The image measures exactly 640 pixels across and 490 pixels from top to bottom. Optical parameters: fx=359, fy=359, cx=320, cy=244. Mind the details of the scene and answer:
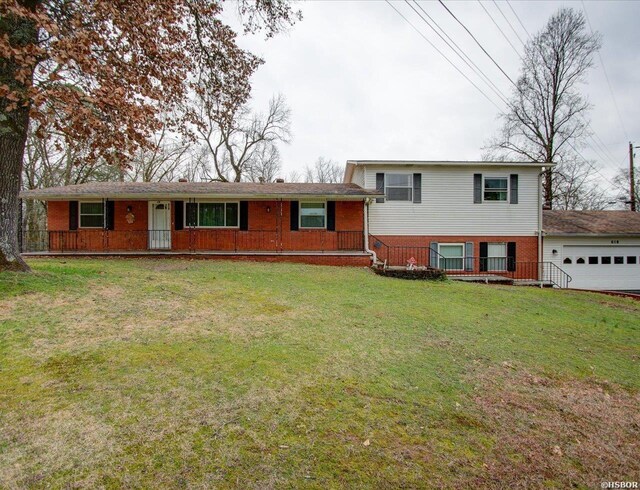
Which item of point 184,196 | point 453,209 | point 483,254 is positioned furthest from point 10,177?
point 483,254

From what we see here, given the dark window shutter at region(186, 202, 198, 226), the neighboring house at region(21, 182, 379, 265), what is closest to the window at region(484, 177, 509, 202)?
the neighboring house at region(21, 182, 379, 265)

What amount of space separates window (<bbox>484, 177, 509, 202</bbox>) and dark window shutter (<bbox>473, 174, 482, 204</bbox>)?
0.90 feet

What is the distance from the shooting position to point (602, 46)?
2275 cm

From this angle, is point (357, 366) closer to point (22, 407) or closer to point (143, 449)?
point (143, 449)

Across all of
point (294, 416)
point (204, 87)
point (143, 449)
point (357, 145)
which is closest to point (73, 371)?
point (143, 449)

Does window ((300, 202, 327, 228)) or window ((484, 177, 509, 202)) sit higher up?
window ((484, 177, 509, 202))

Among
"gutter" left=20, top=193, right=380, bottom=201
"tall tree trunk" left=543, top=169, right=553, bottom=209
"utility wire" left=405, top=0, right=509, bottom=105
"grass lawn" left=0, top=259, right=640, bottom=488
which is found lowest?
"grass lawn" left=0, top=259, right=640, bottom=488

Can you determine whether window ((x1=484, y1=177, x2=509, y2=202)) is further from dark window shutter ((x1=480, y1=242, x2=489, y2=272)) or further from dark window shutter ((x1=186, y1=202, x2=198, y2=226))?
dark window shutter ((x1=186, y1=202, x2=198, y2=226))

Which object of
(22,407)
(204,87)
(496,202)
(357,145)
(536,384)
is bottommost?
(536,384)

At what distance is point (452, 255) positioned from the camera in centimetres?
1684

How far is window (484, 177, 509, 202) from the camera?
1706 centimetres

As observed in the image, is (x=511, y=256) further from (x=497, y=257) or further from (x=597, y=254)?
(x=597, y=254)

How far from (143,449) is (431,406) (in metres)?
2.64

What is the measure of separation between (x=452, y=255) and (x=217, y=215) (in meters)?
10.9
